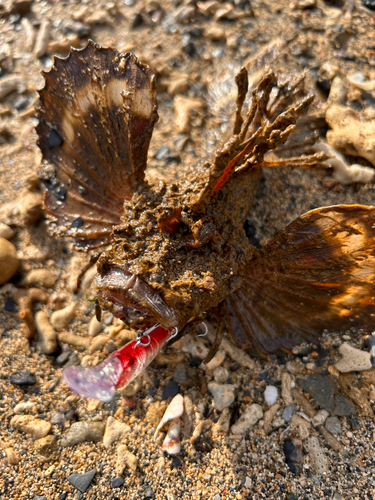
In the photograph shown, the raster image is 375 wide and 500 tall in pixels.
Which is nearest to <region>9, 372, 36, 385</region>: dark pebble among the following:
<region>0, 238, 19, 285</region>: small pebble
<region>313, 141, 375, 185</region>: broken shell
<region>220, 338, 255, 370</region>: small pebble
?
<region>0, 238, 19, 285</region>: small pebble

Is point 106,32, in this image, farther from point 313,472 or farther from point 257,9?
point 313,472

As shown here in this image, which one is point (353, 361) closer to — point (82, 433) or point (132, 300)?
point (132, 300)

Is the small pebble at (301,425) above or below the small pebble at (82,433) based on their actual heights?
below

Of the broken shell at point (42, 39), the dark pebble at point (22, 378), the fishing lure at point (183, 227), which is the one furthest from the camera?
the broken shell at point (42, 39)

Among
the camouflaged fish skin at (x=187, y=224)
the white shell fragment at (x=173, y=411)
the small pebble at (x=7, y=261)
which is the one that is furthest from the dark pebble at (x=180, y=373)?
the small pebble at (x=7, y=261)

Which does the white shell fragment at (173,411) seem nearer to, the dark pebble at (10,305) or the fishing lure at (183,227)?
the fishing lure at (183,227)

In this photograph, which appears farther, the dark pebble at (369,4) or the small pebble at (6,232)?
the dark pebble at (369,4)

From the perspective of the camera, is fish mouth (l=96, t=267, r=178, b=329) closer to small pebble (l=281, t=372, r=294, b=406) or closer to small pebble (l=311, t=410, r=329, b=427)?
small pebble (l=281, t=372, r=294, b=406)

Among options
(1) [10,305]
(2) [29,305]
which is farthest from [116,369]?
(1) [10,305]
